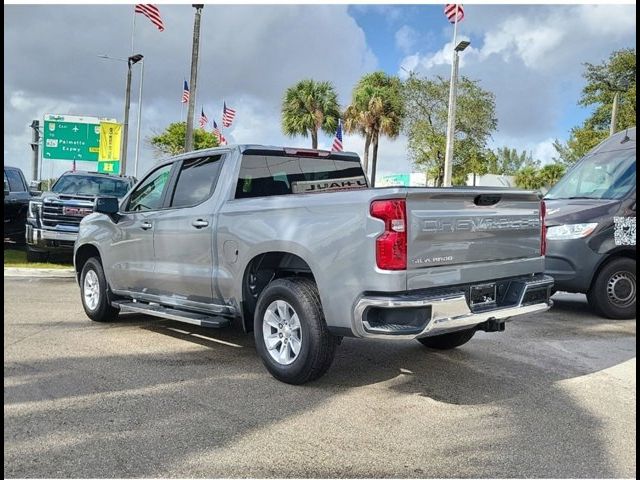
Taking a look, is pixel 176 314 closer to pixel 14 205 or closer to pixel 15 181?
pixel 14 205

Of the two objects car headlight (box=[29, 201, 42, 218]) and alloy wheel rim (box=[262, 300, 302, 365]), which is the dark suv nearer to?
car headlight (box=[29, 201, 42, 218])

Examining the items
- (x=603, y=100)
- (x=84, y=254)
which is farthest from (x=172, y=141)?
(x=84, y=254)

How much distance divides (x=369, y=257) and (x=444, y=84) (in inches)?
1206

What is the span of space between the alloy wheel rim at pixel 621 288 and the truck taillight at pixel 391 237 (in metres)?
4.94

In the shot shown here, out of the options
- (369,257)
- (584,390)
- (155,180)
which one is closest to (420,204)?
(369,257)

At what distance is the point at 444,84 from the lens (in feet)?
108

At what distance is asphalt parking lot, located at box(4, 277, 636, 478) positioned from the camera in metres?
3.37

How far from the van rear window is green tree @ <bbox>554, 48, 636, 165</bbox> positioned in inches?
1234

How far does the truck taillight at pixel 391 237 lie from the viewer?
13.2ft

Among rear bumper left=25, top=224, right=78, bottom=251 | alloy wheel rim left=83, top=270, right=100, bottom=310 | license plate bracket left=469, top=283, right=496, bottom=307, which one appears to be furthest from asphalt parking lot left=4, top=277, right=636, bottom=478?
rear bumper left=25, top=224, right=78, bottom=251

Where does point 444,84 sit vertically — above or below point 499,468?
above

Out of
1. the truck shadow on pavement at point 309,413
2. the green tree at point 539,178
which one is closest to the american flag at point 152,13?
the truck shadow on pavement at point 309,413

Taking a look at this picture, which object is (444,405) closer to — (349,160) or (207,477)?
(207,477)

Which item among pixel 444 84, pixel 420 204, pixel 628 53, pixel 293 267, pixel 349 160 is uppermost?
pixel 628 53
